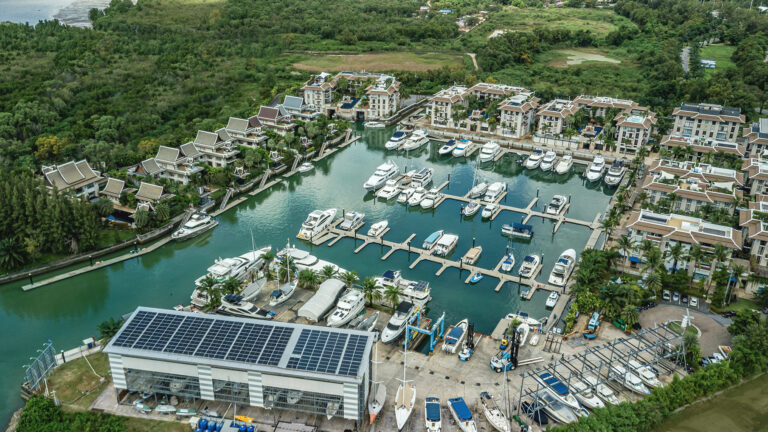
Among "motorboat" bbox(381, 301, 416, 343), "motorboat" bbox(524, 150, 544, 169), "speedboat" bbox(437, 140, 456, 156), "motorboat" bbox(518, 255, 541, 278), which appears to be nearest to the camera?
"motorboat" bbox(381, 301, 416, 343)

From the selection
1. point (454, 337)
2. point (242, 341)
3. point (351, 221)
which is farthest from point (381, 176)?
point (242, 341)

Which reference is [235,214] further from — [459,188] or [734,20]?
[734,20]

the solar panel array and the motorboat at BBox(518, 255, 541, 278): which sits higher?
the solar panel array

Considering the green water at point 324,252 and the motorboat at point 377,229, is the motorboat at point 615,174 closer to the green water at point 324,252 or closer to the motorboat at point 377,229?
the green water at point 324,252

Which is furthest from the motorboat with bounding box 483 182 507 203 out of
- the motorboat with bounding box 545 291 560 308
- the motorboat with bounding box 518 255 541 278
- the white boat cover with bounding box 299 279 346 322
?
the white boat cover with bounding box 299 279 346 322

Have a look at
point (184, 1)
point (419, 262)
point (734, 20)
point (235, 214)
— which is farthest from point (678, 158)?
point (184, 1)

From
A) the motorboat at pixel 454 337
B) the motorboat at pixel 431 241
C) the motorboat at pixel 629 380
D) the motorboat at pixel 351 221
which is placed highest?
the motorboat at pixel 351 221

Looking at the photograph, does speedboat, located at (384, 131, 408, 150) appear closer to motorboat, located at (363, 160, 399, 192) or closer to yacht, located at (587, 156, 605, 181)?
motorboat, located at (363, 160, 399, 192)

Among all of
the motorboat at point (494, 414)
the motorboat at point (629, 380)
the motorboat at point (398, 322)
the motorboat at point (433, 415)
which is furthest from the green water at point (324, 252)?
the motorboat at point (433, 415)
